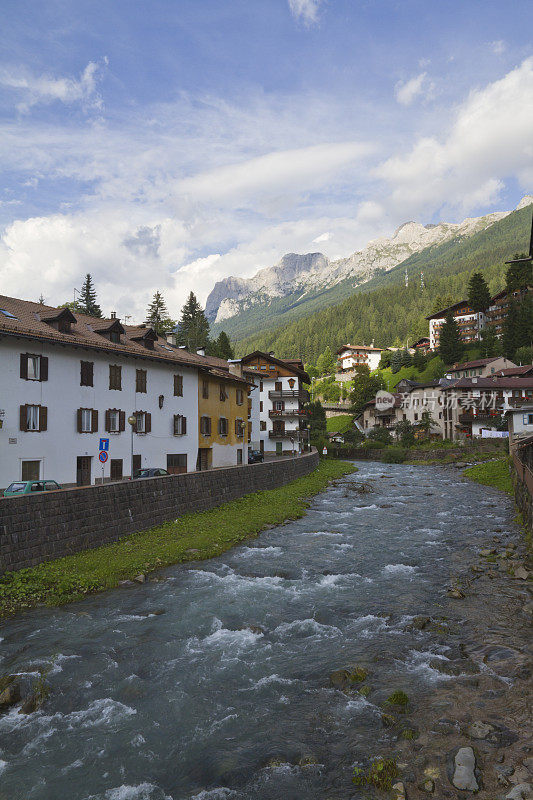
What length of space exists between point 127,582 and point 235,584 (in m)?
4.21

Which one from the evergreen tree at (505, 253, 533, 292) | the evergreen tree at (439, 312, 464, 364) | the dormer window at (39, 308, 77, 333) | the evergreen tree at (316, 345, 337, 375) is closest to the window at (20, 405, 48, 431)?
the dormer window at (39, 308, 77, 333)

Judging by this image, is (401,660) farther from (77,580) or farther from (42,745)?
(77,580)

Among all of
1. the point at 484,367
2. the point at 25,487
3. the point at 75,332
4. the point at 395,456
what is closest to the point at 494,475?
the point at 395,456

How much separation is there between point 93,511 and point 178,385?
857 inches

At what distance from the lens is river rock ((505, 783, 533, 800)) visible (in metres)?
7.16

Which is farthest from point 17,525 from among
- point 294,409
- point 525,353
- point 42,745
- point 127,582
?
point 525,353

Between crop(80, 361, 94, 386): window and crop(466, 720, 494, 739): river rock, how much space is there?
31726mm

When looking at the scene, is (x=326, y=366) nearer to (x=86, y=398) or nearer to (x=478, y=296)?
(x=478, y=296)

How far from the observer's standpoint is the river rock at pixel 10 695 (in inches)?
406

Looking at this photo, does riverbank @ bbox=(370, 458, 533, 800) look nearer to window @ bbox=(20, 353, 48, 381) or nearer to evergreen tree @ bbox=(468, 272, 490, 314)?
window @ bbox=(20, 353, 48, 381)

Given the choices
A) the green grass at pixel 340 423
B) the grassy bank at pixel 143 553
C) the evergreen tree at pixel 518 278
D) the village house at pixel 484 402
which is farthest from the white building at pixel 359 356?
the grassy bank at pixel 143 553

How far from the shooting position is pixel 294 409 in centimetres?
7862

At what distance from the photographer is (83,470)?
34594 millimetres

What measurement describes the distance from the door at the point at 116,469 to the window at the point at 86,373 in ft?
20.5
